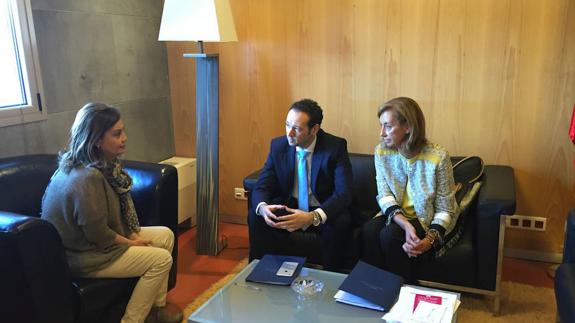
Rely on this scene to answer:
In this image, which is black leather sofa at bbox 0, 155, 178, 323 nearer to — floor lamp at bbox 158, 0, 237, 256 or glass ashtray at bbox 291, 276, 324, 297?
floor lamp at bbox 158, 0, 237, 256

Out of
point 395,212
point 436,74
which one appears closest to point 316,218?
point 395,212

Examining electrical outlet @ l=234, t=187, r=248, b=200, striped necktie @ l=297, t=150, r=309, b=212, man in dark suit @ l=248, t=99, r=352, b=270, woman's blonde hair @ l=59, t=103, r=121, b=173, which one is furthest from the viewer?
electrical outlet @ l=234, t=187, r=248, b=200

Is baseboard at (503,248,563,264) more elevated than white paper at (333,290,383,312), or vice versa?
white paper at (333,290,383,312)

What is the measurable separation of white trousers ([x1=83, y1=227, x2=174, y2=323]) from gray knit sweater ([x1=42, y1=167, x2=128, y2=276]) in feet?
0.13

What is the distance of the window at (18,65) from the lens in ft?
7.69

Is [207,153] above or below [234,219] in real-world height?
above

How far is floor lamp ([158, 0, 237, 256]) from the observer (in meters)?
2.55

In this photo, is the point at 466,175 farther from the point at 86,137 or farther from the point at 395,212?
the point at 86,137

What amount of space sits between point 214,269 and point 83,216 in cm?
115

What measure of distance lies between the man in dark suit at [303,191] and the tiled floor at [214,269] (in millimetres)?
413

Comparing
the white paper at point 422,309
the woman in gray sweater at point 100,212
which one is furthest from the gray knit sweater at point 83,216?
the white paper at point 422,309

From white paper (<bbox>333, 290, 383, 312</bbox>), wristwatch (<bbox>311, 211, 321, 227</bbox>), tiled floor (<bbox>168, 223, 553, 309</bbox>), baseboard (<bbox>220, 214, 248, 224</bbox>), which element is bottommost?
tiled floor (<bbox>168, 223, 553, 309</bbox>)

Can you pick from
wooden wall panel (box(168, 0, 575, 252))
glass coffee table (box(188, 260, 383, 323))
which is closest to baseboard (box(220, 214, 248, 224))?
wooden wall panel (box(168, 0, 575, 252))

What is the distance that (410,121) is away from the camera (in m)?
2.25
